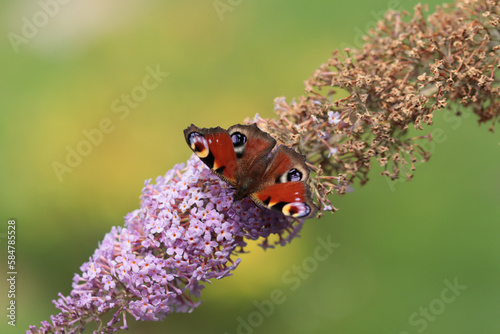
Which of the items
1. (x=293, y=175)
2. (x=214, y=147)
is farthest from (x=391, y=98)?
(x=214, y=147)

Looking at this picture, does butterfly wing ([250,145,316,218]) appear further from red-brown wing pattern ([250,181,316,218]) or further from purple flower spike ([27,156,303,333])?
purple flower spike ([27,156,303,333])

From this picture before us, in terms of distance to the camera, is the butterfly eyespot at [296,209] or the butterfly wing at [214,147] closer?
the butterfly eyespot at [296,209]

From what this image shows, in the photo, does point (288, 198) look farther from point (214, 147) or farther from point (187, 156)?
point (187, 156)

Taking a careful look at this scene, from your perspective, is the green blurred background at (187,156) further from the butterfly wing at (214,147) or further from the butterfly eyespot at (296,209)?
the butterfly eyespot at (296,209)

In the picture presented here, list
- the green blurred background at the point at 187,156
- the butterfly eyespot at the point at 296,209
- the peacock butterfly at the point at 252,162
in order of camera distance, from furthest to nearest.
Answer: the green blurred background at the point at 187,156 → the peacock butterfly at the point at 252,162 → the butterfly eyespot at the point at 296,209

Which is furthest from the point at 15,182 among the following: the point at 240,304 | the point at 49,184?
the point at 240,304

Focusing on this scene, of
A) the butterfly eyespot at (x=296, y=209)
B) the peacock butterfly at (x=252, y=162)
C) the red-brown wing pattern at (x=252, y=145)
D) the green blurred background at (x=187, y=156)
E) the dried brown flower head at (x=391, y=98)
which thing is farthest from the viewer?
the green blurred background at (x=187, y=156)

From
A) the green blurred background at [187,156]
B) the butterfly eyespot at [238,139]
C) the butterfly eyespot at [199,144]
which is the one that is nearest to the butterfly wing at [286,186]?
the butterfly eyespot at [238,139]
